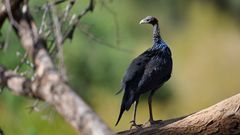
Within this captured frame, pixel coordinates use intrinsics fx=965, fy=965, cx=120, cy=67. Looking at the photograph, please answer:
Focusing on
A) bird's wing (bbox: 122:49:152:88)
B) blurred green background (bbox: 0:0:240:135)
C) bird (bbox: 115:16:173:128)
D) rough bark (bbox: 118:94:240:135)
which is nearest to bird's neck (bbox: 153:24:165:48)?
bird (bbox: 115:16:173:128)

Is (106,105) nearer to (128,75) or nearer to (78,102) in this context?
(128,75)

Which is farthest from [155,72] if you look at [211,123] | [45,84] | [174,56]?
[174,56]

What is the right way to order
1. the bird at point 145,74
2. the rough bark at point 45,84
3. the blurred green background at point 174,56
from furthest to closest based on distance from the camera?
the blurred green background at point 174,56 → the bird at point 145,74 → the rough bark at point 45,84

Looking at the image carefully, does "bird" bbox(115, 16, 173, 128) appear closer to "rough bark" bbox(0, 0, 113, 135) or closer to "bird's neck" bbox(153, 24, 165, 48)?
"bird's neck" bbox(153, 24, 165, 48)

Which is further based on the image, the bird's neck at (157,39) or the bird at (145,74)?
the bird's neck at (157,39)

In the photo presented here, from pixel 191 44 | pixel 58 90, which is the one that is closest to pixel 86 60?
pixel 191 44

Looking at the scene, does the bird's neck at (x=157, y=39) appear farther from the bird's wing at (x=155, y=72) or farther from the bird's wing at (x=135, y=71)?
the bird's wing at (x=135, y=71)

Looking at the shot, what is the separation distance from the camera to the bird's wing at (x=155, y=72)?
4621 mm

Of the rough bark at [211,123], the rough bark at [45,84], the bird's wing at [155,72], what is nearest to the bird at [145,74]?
the bird's wing at [155,72]

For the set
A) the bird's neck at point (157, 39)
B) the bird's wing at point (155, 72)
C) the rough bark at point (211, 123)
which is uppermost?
the bird's neck at point (157, 39)

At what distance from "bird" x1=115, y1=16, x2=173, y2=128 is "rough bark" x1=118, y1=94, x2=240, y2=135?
17cm

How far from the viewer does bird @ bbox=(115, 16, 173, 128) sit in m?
4.59

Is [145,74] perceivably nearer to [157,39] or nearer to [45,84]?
[157,39]

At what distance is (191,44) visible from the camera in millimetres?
16500
